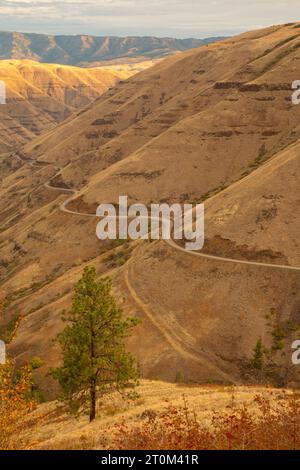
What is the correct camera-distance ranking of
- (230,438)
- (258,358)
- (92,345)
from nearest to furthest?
(230,438), (92,345), (258,358)

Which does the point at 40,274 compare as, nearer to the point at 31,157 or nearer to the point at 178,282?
the point at 178,282

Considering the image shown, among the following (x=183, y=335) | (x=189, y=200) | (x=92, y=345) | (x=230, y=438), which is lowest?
(x=183, y=335)

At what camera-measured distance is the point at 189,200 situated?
10100cm

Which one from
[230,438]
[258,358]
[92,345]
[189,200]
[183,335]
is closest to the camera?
[230,438]

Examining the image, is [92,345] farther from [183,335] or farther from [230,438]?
[183,335]

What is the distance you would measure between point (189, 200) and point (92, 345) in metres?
74.1

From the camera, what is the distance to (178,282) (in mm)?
64562

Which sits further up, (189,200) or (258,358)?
(189,200)

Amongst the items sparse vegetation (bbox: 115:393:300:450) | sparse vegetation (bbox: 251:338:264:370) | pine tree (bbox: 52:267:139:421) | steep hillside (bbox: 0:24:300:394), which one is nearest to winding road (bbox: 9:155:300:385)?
steep hillside (bbox: 0:24:300:394)

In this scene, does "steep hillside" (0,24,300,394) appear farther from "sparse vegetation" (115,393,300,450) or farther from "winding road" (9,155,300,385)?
"sparse vegetation" (115,393,300,450)

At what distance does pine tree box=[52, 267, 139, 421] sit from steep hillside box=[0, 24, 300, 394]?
935 inches

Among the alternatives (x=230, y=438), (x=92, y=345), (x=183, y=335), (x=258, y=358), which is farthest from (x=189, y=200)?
(x=230, y=438)
